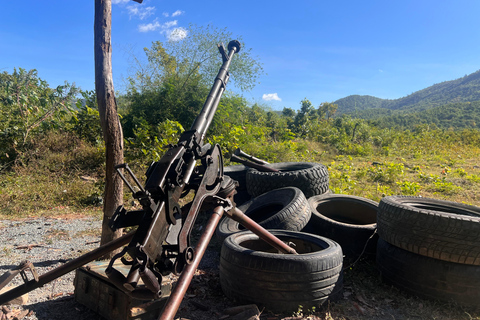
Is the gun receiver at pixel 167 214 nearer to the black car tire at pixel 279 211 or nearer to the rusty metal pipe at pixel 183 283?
the rusty metal pipe at pixel 183 283

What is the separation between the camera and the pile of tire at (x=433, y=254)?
9.73 ft

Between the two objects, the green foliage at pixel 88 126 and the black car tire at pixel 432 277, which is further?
the green foliage at pixel 88 126

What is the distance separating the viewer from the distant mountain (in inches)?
3920

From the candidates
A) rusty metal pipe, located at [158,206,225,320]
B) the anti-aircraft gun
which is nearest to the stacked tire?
the anti-aircraft gun

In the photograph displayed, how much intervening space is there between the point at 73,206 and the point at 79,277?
4265 mm

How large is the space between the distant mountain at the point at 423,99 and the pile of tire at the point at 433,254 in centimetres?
8747

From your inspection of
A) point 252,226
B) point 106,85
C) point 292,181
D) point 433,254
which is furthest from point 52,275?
point 292,181

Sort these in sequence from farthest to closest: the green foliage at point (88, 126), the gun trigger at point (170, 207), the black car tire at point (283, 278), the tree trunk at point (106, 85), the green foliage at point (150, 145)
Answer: the green foliage at point (88, 126) < the green foliage at point (150, 145) < the tree trunk at point (106, 85) < the black car tire at point (283, 278) < the gun trigger at point (170, 207)

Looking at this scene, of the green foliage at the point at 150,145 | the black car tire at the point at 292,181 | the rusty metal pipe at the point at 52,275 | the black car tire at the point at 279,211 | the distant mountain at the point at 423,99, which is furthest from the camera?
the distant mountain at the point at 423,99

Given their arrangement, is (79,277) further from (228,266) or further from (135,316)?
(228,266)

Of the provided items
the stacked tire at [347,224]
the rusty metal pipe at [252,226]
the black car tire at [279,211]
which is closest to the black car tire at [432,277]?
the stacked tire at [347,224]

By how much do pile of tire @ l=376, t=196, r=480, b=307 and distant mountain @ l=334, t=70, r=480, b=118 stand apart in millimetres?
87470

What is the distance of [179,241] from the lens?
195 centimetres

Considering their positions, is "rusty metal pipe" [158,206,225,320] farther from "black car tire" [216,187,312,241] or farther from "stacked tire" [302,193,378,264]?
"stacked tire" [302,193,378,264]
